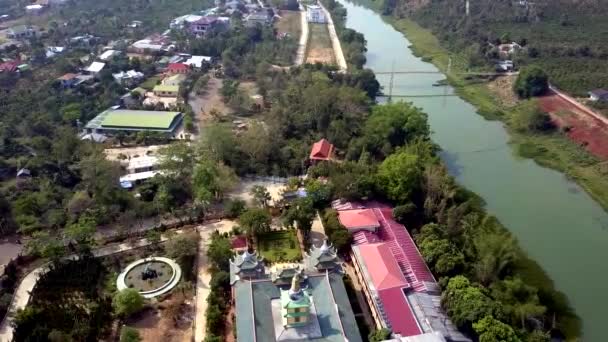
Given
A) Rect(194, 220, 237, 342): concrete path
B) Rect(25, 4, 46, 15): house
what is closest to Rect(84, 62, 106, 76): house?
Rect(25, 4, 46, 15): house

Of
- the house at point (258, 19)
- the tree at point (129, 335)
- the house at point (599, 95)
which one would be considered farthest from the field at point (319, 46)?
the tree at point (129, 335)

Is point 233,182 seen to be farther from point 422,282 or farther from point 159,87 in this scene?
point 159,87

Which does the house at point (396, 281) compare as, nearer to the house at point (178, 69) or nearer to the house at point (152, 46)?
the house at point (178, 69)

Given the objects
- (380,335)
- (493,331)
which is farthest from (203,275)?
(493,331)

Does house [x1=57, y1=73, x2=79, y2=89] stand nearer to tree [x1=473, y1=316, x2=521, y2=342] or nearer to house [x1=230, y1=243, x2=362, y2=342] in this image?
house [x1=230, y1=243, x2=362, y2=342]

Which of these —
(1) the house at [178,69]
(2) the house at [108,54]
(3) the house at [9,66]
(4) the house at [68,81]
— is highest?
(3) the house at [9,66]

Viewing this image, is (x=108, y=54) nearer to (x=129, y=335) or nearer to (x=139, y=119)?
(x=139, y=119)
